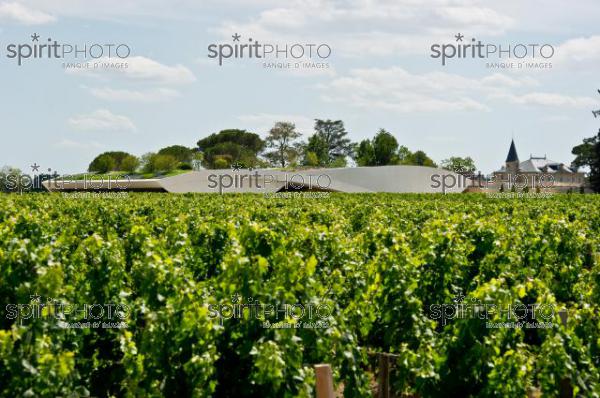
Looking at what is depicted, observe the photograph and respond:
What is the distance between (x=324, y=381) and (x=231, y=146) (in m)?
115

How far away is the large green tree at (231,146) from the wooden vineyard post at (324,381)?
10591 centimetres

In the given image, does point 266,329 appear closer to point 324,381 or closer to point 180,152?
point 324,381

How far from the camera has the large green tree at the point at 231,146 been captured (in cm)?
11688

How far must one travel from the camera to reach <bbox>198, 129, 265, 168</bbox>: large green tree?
116875 millimetres

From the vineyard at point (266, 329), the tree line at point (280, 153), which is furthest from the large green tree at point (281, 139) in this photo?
the vineyard at point (266, 329)

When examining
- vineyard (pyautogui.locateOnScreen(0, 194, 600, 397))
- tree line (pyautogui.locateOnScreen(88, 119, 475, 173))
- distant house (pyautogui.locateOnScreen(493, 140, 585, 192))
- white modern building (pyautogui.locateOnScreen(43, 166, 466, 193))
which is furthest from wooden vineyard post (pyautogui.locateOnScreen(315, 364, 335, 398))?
distant house (pyautogui.locateOnScreen(493, 140, 585, 192))

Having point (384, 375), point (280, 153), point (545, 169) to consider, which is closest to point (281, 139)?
point (280, 153)

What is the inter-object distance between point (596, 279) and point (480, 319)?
2.40 metres

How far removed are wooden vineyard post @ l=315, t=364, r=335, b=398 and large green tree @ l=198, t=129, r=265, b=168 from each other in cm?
10591

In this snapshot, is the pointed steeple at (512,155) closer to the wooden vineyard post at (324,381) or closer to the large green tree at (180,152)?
the large green tree at (180,152)

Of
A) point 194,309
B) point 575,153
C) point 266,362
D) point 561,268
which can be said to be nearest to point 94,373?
point 194,309

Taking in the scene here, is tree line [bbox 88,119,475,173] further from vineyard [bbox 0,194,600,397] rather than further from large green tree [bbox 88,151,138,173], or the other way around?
vineyard [bbox 0,194,600,397]

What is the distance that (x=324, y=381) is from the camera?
5.72 meters

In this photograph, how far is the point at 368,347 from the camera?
895cm
